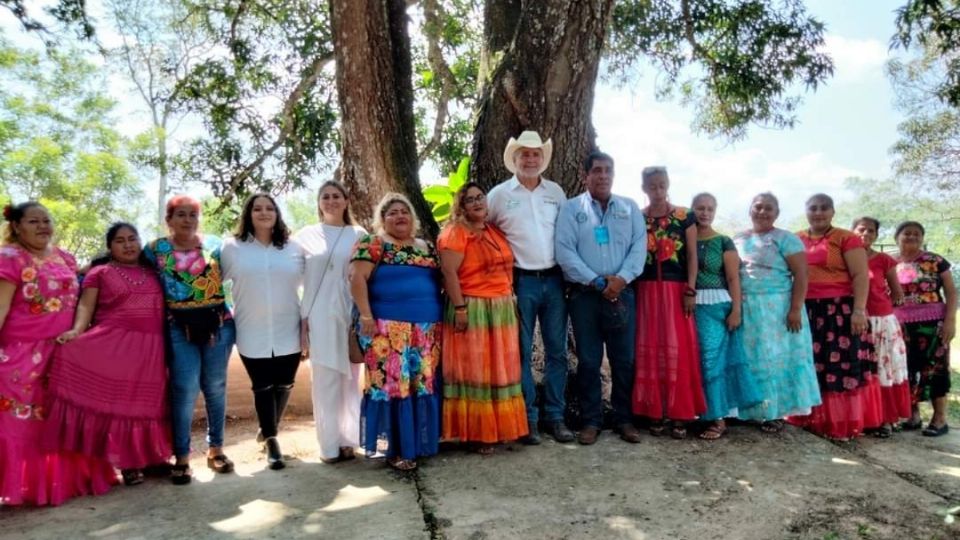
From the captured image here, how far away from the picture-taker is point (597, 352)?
4254mm

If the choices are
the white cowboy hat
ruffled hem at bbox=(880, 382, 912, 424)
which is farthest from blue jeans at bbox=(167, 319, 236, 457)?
ruffled hem at bbox=(880, 382, 912, 424)

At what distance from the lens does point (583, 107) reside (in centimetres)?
507

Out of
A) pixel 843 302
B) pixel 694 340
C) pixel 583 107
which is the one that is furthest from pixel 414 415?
pixel 843 302

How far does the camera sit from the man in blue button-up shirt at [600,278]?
4.11 meters

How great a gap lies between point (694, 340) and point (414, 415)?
6.35 feet

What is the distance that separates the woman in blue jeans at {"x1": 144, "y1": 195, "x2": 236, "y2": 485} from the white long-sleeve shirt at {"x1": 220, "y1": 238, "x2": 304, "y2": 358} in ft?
0.29

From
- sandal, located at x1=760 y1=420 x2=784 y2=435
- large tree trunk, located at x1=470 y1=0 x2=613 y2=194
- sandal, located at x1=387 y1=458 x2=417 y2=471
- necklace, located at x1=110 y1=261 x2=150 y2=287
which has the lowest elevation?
sandal, located at x1=760 y1=420 x2=784 y2=435

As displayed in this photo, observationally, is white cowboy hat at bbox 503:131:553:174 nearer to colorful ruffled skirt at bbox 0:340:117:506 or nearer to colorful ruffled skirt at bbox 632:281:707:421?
colorful ruffled skirt at bbox 632:281:707:421

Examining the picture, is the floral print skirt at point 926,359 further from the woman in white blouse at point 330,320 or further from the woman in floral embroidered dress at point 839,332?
the woman in white blouse at point 330,320

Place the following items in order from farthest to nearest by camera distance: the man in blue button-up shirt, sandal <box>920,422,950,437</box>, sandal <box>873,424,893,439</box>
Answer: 1. sandal <box>920,422,950,437</box>
2. sandal <box>873,424,893,439</box>
3. the man in blue button-up shirt

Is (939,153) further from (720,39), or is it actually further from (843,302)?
(843,302)

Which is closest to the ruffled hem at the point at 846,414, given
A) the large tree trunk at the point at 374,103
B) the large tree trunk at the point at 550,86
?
the large tree trunk at the point at 550,86

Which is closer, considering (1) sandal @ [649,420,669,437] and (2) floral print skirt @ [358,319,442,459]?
(2) floral print skirt @ [358,319,442,459]

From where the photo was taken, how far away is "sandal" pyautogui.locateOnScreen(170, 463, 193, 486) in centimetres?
369
